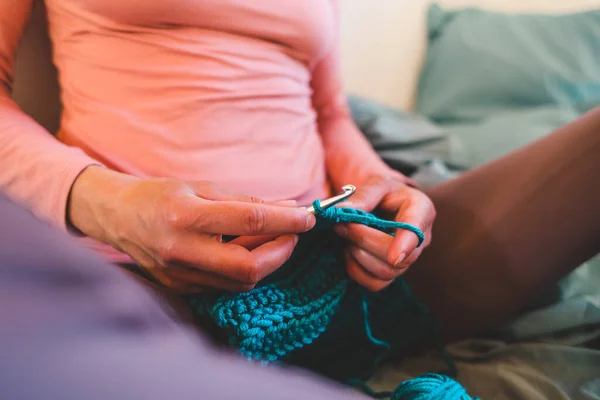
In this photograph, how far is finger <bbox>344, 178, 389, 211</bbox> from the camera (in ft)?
1.60

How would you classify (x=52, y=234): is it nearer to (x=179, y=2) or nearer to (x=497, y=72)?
(x=179, y=2)

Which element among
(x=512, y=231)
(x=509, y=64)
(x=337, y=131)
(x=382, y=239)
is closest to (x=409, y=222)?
(x=382, y=239)

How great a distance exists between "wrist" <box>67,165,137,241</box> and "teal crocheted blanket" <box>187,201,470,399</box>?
110 millimetres

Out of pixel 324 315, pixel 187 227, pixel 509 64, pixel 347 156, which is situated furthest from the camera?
pixel 509 64

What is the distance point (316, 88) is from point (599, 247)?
460mm

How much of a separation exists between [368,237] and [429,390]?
15 centimetres

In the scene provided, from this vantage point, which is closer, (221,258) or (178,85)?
(221,258)

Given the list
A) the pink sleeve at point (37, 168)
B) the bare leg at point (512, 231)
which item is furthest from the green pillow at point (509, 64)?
the pink sleeve at point (37, 168)

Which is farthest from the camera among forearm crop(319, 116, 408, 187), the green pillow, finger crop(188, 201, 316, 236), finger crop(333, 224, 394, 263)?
the green pillow

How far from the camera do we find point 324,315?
18.1 inches

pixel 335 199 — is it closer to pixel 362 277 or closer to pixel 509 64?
pixel 362 277

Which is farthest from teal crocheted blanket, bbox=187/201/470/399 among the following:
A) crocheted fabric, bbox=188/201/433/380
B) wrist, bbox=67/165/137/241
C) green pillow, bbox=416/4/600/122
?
green pillow, bbox=416/4/600/122

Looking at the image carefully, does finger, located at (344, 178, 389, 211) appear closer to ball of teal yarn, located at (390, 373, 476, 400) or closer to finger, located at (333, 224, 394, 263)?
finger, located at (333, 224, 394, 263)

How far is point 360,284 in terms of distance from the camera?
50 centimetres
